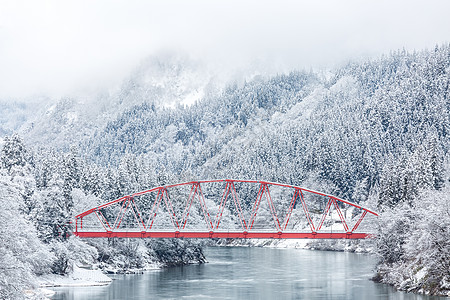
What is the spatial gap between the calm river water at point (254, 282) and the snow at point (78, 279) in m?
1.84

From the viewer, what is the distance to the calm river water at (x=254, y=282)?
242ft

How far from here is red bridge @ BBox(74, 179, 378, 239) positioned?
86.0 m

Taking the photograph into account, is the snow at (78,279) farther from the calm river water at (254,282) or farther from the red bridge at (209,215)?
the red bridge at (209,215)

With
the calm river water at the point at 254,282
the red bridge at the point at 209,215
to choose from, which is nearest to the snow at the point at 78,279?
the calm river water at the point at 254,282

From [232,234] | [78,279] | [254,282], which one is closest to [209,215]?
[254,282]

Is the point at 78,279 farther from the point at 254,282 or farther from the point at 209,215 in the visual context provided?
the point at 209,215

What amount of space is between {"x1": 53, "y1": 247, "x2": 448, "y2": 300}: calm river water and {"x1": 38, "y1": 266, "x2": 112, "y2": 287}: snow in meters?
1.84

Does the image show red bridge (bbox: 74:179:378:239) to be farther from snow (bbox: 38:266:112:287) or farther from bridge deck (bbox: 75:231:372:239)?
snow (bbox: 38:266:112:287)

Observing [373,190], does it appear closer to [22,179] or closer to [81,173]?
[81,173]

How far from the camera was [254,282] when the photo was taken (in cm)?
8656

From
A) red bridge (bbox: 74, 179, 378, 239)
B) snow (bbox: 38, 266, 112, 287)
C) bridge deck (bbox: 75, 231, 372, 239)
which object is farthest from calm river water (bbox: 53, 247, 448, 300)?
red bridge (bbox: 74, 179, 378, 239)

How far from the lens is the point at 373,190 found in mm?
165500

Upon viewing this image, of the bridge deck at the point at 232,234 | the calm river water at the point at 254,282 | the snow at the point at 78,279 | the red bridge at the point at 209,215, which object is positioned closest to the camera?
the calm river water at the point at 254,282

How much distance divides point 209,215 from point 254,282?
41960 mm
